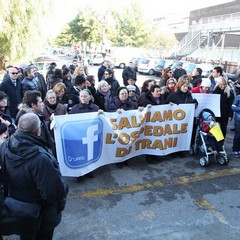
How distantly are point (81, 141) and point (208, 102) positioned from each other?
320cm

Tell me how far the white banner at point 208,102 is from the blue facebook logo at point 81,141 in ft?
8.25

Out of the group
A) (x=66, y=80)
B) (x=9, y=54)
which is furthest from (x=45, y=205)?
(x=9, y=54)

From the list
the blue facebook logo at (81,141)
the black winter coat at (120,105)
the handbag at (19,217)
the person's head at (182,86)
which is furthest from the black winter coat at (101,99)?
the handbag at (19,217)

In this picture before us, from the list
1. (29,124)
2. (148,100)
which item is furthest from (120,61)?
(29,124)

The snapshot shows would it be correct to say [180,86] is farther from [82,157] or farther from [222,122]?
[82,157]

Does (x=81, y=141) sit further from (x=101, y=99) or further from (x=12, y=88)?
(x=12, y=88)

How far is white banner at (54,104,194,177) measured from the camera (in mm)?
4965

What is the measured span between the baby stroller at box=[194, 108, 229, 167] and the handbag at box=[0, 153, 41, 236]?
404 centimetres

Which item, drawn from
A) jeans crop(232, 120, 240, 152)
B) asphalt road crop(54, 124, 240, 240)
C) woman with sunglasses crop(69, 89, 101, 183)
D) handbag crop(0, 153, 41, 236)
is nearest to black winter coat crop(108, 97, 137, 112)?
woman with sunglasses crop(69, 89, 101, 183)

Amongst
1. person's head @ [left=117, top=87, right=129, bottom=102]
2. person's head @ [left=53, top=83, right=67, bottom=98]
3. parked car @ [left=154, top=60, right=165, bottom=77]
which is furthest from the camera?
parked car @ [left=154, top=60, right=165, bottom=77]

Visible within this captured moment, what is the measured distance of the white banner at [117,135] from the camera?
4.96 meters

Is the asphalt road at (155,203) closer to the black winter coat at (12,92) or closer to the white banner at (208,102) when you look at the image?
the white banner at (208,102)

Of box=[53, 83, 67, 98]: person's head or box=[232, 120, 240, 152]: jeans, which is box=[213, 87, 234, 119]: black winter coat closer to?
box=[232, 120, 240, 152]: jeans

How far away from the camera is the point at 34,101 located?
4.28 meters
